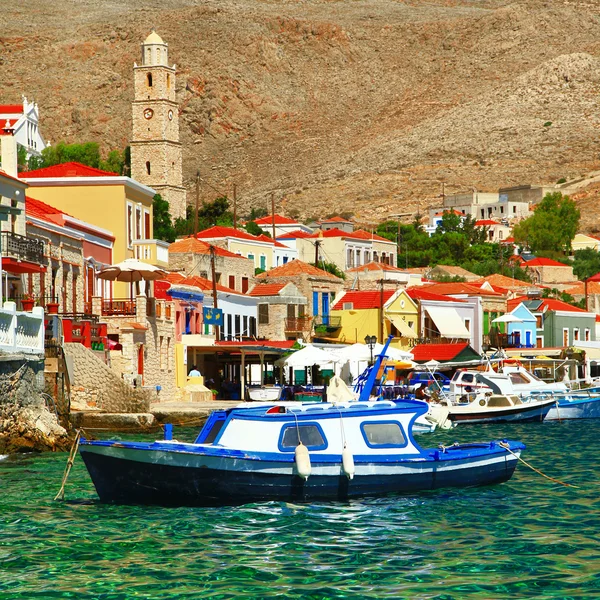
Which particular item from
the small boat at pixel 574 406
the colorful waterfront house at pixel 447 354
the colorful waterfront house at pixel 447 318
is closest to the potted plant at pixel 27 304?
the small boat at pixel 574 406

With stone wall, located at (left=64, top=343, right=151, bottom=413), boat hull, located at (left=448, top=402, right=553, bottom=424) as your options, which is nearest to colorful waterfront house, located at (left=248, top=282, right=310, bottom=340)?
boat hull, located at (left=448, top=402, right=553, bottom=424)

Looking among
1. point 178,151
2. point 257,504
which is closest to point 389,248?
point 178,151

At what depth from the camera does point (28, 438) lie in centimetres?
3753

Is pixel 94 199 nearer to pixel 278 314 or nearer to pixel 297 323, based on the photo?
pixel 278 314

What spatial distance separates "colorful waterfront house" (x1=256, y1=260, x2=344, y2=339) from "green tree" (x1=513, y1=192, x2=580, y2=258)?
72.1m

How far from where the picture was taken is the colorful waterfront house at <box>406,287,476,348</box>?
85438 millimetres

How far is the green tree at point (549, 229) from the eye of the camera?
513 ft

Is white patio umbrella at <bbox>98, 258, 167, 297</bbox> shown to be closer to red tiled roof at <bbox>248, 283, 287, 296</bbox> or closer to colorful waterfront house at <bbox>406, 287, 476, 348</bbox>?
red tiled roof at <bbox>248, 283, 287, 296</bbox>

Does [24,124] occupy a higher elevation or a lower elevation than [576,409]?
higher

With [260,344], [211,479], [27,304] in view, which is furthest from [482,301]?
[211,479]

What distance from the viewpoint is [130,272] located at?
55.9 meters

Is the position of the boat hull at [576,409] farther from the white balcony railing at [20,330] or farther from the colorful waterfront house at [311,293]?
the white balcony railing at [20,330]

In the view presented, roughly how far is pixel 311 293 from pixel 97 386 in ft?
114

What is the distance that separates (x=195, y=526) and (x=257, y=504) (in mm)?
2394
